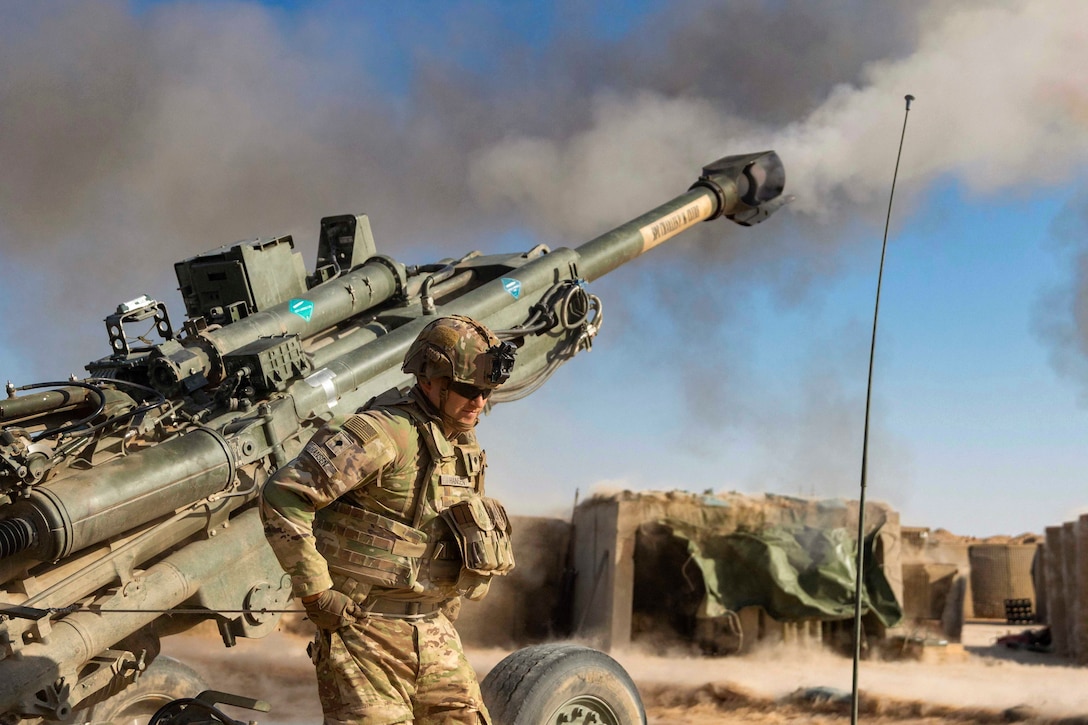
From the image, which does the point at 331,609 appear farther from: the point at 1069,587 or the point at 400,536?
the point at 1069,587

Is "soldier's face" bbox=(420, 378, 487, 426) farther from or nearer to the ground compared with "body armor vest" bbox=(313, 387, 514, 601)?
farther from the ground

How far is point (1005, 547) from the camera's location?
20.8m

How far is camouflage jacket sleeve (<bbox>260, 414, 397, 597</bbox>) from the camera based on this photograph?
10.6 ft

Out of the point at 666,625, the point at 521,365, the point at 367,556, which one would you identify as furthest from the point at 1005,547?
the point at 367,556

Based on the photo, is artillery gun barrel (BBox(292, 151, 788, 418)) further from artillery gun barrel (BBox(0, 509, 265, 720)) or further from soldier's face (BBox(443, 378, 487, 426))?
soldier's face (BBox(443, 378, 487, 426))

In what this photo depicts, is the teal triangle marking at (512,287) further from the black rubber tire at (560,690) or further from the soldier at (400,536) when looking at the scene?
the soldier at (400,536)

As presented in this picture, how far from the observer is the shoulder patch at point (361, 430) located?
11.1ft

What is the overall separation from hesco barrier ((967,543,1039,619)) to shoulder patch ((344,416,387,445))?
19090mm

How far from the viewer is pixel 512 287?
7.03m

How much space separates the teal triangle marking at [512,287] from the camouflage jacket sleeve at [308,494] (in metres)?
3.68

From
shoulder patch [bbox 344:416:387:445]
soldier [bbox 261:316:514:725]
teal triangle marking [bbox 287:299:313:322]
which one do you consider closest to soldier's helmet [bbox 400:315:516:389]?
soldier [bbox 261:316:514:725]

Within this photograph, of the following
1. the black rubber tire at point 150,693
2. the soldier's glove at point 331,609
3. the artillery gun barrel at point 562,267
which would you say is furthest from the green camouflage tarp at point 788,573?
the soldier's glove at point 331,609

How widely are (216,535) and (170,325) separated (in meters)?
1.24

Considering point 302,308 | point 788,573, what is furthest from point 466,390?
point 788,573
